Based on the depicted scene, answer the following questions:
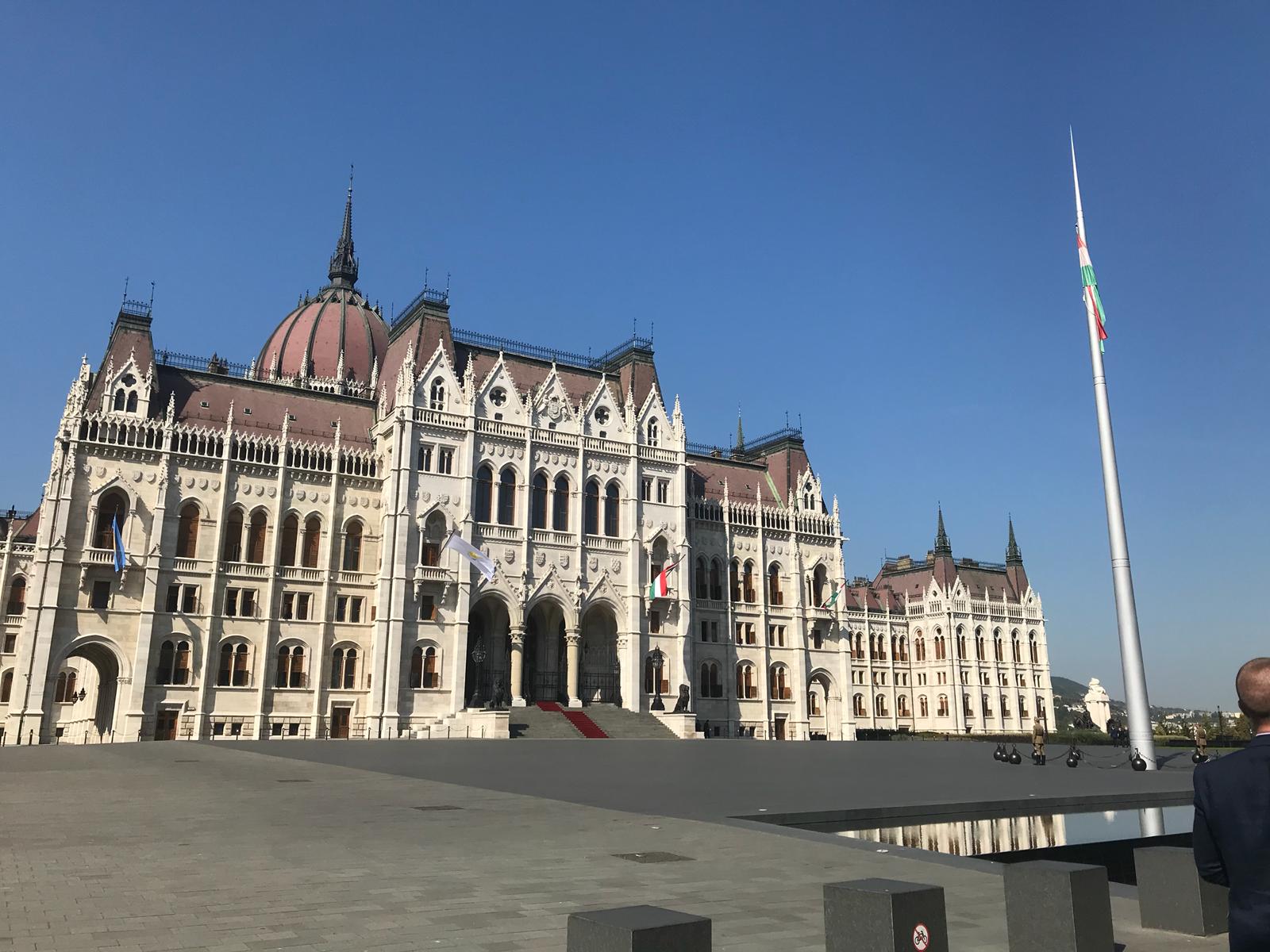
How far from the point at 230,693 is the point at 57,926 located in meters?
47.2

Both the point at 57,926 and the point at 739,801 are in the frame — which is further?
the point at 739,801

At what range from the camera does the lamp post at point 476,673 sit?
55438 mm

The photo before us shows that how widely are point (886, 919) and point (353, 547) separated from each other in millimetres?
53909

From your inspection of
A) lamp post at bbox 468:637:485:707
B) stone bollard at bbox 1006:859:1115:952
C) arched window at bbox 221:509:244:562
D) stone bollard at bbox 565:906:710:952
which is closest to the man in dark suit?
stone bollard at bbox 565:906:710:952

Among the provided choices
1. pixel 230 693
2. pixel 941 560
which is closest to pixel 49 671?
pixel 230 693

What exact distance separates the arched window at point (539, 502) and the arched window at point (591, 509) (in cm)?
256

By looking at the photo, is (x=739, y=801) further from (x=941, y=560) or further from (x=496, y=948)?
(x=941, y=560)

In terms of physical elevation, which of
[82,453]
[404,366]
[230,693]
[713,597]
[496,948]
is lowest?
[496,948]

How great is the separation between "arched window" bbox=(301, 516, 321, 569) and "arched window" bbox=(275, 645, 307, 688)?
4674 millimetres

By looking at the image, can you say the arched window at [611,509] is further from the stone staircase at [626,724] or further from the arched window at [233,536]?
the arched window at [233,536]

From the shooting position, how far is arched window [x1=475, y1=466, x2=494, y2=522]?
58469mm

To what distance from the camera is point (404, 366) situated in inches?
2234

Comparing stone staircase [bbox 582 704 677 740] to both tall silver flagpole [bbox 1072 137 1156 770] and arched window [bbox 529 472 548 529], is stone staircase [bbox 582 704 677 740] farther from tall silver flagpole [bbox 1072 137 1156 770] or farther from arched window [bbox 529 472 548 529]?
tall silver flagpole [bbox 1072 137 1156 770]

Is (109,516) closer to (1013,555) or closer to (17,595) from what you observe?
(17,595)
